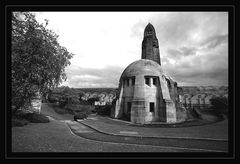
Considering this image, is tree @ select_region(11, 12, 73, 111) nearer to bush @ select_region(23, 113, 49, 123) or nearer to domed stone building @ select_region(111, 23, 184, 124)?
bush @ select_region(23, 113, 49, 123)

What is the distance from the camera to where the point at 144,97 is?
24.9m

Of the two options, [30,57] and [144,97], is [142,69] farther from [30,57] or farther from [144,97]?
[30,57]

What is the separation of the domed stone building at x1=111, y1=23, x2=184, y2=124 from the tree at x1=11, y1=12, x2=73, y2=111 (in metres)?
16.4

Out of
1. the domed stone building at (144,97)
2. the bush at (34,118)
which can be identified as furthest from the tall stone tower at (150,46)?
the bush at (34,118)

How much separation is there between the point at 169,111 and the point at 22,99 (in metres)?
22.1

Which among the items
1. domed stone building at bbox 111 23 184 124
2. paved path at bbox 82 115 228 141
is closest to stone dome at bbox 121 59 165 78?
domed stone building at bbox 111 23 184 124

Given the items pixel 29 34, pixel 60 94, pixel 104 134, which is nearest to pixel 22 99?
pixel 29 34

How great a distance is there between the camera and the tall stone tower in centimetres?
3540

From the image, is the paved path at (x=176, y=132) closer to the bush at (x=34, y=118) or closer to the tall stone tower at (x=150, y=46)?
the bush at (x=34, y=118)

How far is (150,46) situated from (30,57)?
1209 inches

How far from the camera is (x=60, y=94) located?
39938 millimetres

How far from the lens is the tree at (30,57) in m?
9.16
